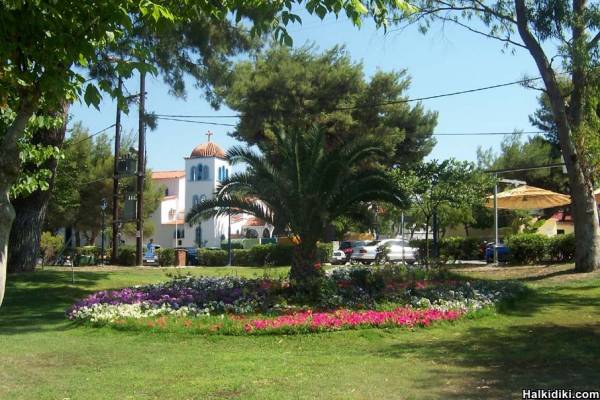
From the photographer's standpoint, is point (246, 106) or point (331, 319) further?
point (246, 106)

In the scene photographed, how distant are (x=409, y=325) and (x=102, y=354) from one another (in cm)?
478

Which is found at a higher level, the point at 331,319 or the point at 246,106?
the point at 246,106

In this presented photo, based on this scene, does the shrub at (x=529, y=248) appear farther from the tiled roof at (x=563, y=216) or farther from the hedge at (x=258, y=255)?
the tiled roof at (x=563, y=216)

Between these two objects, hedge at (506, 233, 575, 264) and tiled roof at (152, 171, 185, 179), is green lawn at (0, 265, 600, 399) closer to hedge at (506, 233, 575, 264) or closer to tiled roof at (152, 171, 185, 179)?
hedge at (506, 233, 575, 264)

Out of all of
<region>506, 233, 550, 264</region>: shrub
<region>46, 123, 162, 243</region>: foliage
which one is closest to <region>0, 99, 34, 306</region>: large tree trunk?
<region>506, 233, 550, 264</region>: shrub

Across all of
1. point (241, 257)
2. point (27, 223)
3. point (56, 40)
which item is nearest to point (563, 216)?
point (241, 257)

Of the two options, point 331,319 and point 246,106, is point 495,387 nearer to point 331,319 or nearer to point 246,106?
point 331,319

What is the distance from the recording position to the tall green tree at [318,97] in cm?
3600

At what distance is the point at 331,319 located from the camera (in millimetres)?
10266

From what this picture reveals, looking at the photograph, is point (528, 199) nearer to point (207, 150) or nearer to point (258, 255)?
point (258, 255)

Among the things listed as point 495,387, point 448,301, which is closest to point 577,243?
point 448,301

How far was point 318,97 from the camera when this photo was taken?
120 ft

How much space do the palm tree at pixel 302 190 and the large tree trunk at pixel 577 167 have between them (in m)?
6.36

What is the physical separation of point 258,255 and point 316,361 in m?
24.0
